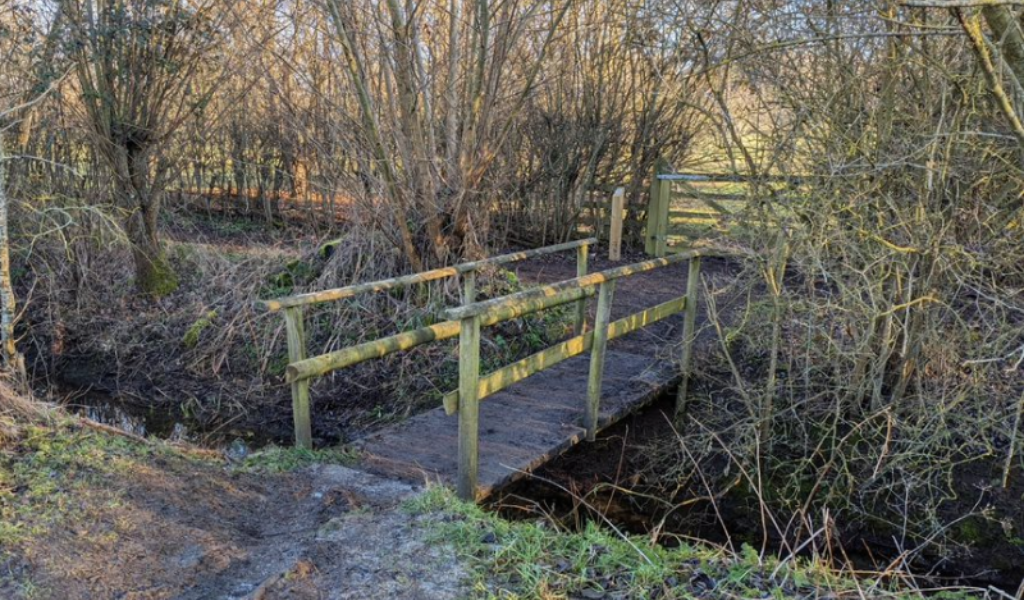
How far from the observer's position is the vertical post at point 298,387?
4.86 m

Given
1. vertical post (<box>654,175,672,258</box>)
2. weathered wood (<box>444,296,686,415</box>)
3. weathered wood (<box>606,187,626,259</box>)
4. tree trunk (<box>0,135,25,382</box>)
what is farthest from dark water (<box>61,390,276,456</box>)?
vertical post (<box>654,175,672,258</box>)

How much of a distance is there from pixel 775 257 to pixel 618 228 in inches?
237

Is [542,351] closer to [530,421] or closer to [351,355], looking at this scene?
[530,421]

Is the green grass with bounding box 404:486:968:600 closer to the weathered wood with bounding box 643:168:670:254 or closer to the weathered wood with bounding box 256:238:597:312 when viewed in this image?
the weathered wood with bounding box 256:238:597:312

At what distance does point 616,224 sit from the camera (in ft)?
37.3

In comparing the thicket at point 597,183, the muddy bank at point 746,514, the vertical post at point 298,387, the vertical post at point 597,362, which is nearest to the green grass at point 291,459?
the vertical post at point 298,387

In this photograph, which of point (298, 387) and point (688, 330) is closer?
point (298, 387)

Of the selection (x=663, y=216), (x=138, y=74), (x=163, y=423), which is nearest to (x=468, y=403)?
(x=163, y=423)

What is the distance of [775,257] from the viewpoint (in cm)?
543

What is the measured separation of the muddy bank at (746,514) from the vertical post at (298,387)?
1.31m

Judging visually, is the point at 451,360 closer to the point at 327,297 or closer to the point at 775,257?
the point at 327,297

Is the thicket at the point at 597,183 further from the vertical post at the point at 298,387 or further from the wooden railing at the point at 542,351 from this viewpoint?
the vertical post at the point at 298,387

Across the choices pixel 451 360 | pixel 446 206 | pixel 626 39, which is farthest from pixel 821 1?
pixel 626 39

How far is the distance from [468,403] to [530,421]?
141 cm
